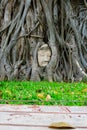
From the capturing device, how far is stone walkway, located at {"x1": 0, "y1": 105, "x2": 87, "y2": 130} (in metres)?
1.34

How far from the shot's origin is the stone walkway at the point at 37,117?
4.38ft

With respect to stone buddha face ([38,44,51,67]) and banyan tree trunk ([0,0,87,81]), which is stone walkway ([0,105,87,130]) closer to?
banyan tree trunk ([0,0,87,81])

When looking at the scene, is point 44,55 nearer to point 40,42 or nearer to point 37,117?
point 40,42

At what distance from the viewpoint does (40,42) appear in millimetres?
5367

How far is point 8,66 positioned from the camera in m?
5.14

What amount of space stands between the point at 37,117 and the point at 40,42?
3889 millimetres

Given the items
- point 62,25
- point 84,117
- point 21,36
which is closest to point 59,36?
point 62,25

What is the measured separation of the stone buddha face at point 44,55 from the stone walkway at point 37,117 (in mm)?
3409

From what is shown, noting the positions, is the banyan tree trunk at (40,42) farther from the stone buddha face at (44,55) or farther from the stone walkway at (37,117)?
the stone walkway at (37,117)

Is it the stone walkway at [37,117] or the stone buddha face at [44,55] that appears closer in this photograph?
the stone walkway at [37,117]

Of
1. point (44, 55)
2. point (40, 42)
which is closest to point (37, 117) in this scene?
point (44, 55)

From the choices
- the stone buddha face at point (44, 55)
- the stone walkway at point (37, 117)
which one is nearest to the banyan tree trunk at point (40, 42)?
the stone buddha face at point (44, 55)

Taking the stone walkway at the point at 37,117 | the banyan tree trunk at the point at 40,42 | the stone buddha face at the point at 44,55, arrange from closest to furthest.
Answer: the stone walkway at the point at 37,117 < the banyan tree trunk at the point at 40,42 < the stone buddha face at the point at 44,55

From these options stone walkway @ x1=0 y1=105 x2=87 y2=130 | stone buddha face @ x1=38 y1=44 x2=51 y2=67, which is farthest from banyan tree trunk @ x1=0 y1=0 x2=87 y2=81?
stone walkway @ x1=0 y1=105 x2=87 y2=130
